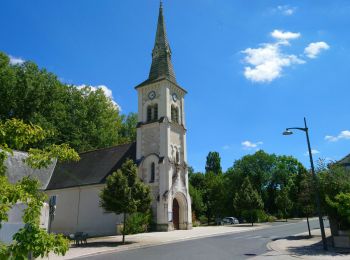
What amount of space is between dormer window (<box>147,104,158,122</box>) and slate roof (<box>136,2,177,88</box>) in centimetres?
273

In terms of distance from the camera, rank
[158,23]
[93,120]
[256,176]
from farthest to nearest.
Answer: [256,176] → [93,120] → [158,23]

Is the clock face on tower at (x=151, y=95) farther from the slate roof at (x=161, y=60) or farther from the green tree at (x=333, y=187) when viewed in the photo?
the green tree at (x=333, y=187)

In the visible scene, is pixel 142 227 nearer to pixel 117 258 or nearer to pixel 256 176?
pixel 117 258

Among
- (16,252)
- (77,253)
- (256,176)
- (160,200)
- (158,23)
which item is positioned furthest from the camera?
(256,176)

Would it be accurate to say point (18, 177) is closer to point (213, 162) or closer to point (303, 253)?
point (303, 253)

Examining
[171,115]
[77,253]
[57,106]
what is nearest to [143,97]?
[171,115]

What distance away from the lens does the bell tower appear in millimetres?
29828

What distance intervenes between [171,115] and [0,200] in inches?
1181

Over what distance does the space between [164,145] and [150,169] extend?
268 cm

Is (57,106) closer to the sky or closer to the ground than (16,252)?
closer to the sky

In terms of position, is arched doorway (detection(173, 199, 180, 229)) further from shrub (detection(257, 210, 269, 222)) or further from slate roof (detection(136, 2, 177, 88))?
shrub (detection(257, 210, 269, 222))

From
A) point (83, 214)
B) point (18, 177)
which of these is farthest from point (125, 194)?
point (18, 177)

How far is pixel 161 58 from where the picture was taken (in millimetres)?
36844

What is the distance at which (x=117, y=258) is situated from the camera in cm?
1395
